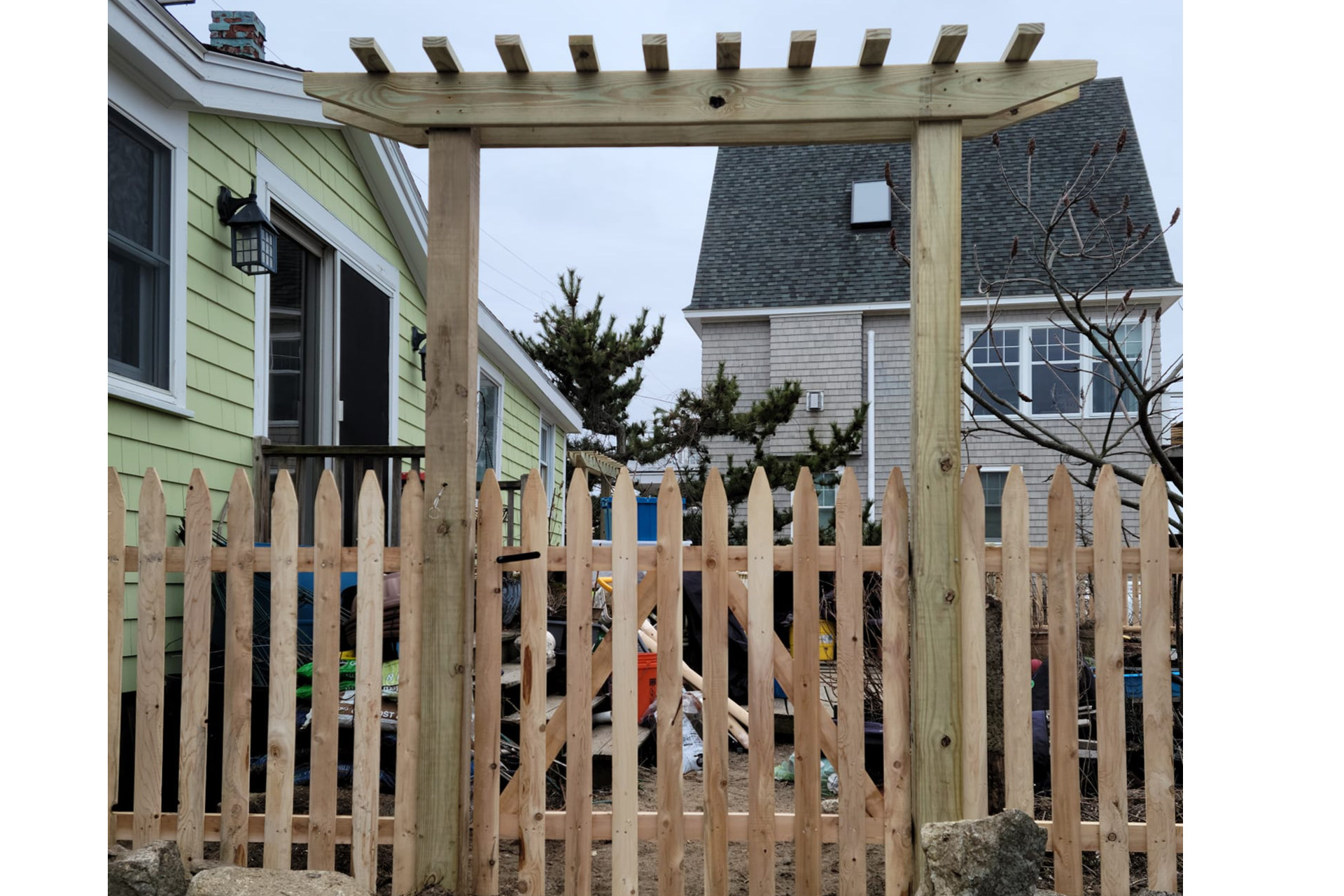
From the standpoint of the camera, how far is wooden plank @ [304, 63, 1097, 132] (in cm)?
311

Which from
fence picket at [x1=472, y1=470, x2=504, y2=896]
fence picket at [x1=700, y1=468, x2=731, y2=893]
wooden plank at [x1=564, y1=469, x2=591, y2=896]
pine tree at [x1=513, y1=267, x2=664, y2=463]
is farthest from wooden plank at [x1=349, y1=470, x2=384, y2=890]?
pine tree at [x1=513, y1=267, x2=664, y2=463]

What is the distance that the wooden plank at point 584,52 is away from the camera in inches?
119

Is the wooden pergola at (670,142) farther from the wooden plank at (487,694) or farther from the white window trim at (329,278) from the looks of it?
the white window trim at (329,278)

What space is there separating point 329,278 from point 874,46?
15.9ft

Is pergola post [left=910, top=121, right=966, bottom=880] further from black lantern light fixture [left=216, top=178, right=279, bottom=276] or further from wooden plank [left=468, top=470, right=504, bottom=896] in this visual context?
black lantern light fixture [left=216, top=178, right=279, bottom=276]

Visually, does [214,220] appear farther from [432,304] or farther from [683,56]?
[683,56]

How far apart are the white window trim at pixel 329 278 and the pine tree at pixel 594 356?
1318 centimetres

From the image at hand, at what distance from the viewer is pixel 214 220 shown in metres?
5.27

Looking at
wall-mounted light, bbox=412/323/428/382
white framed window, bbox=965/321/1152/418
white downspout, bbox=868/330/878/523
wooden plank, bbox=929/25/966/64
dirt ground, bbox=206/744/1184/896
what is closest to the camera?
wooden plank, bbox=929/25/966/64

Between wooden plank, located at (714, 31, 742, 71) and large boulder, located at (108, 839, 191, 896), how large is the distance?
10.1 feet

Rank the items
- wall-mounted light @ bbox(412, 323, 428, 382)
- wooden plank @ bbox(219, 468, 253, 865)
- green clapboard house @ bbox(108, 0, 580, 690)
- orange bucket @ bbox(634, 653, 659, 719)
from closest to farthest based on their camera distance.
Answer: wooden plank @ bbox(219, 468, 253, 865)
green clapboard house @ bbox(108, 0, 580, 690)
orange bucket @ bbox(634, 653, 659, 719)
wall-mounted light @ bbox(412, 323, 428, 382)

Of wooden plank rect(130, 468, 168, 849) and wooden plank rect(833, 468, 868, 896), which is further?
wooden plank rect(130, 468, 168, 849)
